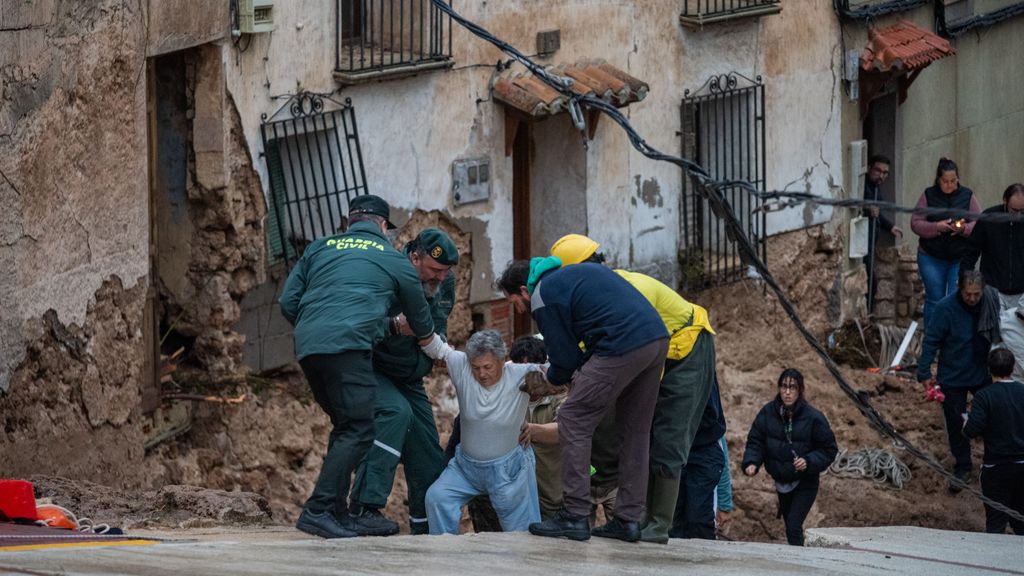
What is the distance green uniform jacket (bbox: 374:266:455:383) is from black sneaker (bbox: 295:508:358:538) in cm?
100

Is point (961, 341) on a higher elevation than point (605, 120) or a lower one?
lower

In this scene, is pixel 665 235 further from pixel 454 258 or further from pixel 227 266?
pixel 454 258

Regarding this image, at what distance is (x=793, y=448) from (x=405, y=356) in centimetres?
288

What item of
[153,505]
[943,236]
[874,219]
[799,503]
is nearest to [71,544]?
[153,505]

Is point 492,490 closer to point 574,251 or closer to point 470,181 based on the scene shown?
point 574,251

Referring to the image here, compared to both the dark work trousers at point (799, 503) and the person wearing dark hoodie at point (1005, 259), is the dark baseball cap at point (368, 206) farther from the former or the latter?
the person wearing dark hoodie at point (1005, 259)

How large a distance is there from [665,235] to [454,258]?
619 centimetres

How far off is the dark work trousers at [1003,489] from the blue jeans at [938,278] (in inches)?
123

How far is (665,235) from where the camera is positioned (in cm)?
1481

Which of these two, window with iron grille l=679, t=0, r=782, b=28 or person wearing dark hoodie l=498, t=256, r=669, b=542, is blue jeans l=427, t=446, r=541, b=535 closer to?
person wearing dark hoodie l=498, t=256, r=669, b=542

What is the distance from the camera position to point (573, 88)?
13.3 metres

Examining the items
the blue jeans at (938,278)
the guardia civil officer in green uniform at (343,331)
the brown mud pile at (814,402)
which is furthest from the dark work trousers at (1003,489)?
the guardia civil officer in green uniform at (343,331)

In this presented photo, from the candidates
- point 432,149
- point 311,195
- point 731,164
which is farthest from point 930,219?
point 311,195

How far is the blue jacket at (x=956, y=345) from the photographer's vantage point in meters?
12.7
